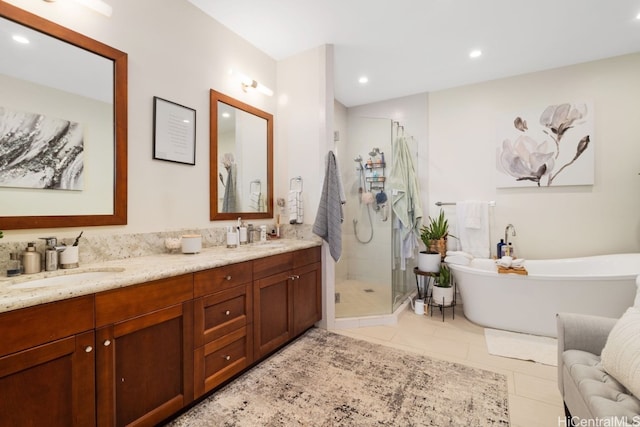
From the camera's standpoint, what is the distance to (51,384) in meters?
1.05

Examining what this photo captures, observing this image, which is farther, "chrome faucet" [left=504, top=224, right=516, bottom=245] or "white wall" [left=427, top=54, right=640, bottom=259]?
"chrome faucet" [left=504, top=224, right=516, bottom=245]

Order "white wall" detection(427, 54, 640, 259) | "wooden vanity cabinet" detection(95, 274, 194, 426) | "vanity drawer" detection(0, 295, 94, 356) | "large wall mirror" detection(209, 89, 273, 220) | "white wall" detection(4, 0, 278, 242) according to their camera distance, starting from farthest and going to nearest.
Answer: "white wall" detection(427, 54, 640, 259) → "large wall mirror" detection(209, 89, 273, 220) → "white wall" detection(4, 0, 278, 242) → "wooden vanity cabinet" detection(95, 274, 194, 426) → "vanity drawer" detection(0, 295, 94, 356)

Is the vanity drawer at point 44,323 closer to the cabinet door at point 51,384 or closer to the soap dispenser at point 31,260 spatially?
the cabinet door at point 51,384

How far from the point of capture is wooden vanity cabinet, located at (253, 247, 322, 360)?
2.02 m

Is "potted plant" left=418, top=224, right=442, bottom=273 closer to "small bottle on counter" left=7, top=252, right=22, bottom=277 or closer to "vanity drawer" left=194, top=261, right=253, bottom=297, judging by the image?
"vanity drawer" left=194, top=261, right=253, bottom=297

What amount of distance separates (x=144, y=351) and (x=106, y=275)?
1.52 ft

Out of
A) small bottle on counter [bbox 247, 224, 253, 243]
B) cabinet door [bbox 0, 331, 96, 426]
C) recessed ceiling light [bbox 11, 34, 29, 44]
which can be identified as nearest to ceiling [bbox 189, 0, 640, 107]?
recessed ceiling light [bbox 11, 34, 29, 44]


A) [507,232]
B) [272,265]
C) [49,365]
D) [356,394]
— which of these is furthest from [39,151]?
[507,232]

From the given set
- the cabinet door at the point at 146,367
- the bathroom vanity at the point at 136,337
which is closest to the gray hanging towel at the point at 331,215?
the bathroom vanity at the point at 136,337

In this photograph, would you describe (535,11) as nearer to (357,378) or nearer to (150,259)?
(357,378)

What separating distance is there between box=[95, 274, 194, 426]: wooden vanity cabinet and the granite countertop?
5cm

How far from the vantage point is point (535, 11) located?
2.23m

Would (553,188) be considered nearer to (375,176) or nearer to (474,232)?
(474,232)

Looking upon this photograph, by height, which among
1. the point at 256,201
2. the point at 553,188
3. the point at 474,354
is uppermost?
the point at 553,188
